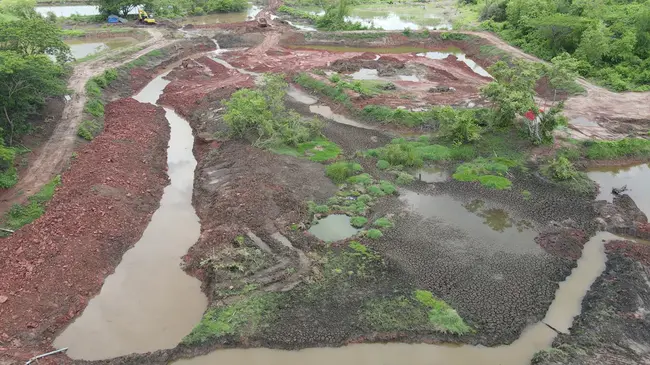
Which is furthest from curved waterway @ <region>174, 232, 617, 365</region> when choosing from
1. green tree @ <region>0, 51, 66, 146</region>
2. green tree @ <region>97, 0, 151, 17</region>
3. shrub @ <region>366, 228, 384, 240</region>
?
green tree @ <region>97, 0, 151, 17</region>

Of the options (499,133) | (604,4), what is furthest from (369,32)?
(499,133)

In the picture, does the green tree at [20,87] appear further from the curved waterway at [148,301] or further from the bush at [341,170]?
the bush at [341,170]

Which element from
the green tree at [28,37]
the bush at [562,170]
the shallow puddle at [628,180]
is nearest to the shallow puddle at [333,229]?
the bush at [562,170]

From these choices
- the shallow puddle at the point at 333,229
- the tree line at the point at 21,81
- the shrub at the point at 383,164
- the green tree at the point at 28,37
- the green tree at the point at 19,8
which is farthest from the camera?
the green tree at the point at 19,8

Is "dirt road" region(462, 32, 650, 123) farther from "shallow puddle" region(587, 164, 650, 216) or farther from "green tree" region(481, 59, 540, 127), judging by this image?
"green tree" region(481, 59, 540, 127)

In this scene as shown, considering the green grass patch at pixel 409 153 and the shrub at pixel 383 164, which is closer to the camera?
the shrub at pixel 383 164

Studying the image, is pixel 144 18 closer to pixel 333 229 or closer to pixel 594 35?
pixel 333 229
